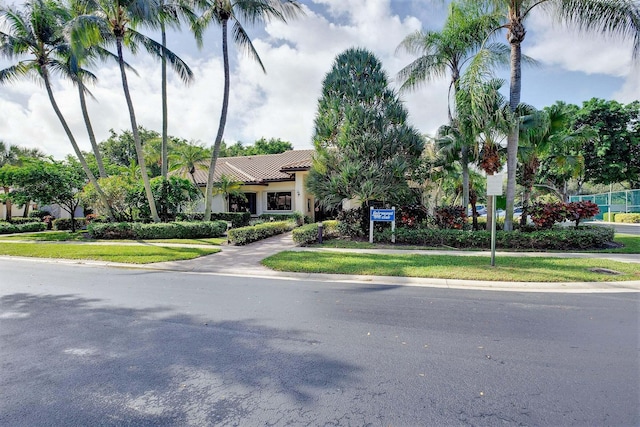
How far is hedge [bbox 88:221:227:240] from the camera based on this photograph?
664 inches

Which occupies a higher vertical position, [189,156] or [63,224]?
[189,156]

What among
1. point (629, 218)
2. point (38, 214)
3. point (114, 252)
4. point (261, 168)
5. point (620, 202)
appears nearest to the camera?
point (114, 252)

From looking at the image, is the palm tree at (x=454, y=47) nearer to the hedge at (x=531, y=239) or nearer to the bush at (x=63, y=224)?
the hedge at (x=531, y=239)

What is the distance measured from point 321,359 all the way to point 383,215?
1037 cm

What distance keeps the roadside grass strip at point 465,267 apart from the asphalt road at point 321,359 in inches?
51.9

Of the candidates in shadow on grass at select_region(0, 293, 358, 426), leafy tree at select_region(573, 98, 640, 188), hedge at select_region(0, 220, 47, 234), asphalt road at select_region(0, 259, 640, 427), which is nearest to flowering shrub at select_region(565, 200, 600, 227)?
asphalt road at select_region(0, 259, 640, 427)

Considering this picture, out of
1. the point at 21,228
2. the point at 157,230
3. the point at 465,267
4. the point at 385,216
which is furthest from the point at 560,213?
the point at 21,228

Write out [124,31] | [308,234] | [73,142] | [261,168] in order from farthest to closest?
[261,168] < [73,142] < [124,31] < [308,234]

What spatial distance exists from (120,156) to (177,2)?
29.7m

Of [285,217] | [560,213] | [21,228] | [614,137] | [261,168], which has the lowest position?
[21,228]

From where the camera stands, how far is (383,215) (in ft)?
45.2

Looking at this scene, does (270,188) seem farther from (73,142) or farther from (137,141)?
(73,142)

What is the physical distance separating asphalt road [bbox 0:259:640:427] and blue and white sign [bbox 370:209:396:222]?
7082mm

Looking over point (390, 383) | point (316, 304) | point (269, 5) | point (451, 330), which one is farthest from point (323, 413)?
point (269, 5)
